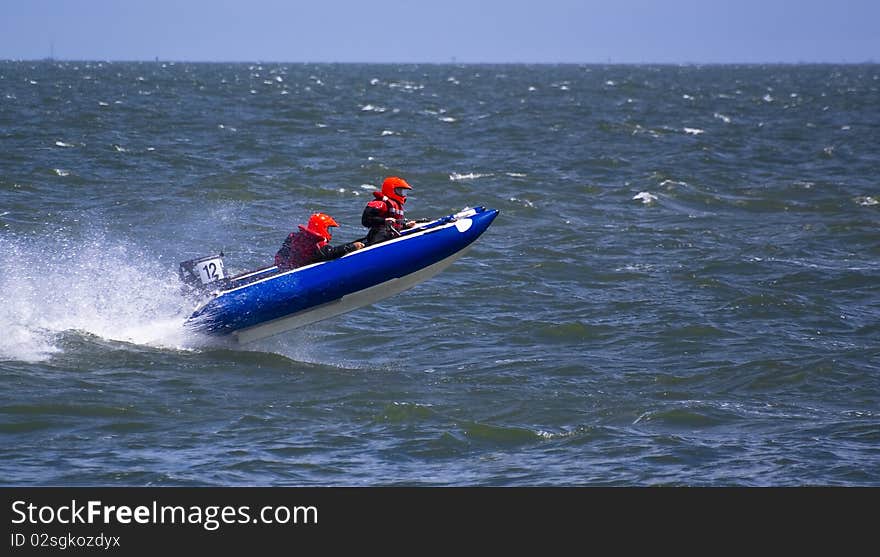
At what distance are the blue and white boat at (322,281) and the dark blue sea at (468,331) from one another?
0.46m

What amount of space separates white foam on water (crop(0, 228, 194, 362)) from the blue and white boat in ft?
1.52

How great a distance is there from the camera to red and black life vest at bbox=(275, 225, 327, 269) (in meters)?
15.2

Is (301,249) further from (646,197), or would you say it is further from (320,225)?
(646,197)

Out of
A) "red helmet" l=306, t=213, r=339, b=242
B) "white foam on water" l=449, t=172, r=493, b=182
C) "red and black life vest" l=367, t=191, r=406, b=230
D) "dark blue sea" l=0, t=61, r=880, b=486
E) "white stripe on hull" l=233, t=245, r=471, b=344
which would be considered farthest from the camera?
"white foam on water" l=449, t=172, r=493, b=182

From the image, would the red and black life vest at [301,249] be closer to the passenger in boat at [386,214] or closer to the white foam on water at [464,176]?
the passenger in boat at [386,214]

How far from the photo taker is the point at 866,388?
46.8 ft

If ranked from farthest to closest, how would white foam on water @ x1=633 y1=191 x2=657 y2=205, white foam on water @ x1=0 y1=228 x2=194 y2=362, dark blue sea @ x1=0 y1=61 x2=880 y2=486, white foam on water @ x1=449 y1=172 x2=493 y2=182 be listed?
white foam on water @ x1=449 y1=172 x2=493 y2=182 → white foam on water @ x1=633 y1=191 x2=657 y2=205 → white foam on water @ x1=0 y1=228 x2=194 y2=362 → dark blue sea @ x1=0 y1=61 x2=880 y2=486

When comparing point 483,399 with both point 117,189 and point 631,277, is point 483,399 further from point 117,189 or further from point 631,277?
point 117,189

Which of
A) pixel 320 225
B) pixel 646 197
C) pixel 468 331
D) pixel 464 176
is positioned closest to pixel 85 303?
pixel 320 225

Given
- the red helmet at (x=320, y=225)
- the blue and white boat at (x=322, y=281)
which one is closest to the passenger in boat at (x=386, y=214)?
the blue and white boat at (x=322, y=281)

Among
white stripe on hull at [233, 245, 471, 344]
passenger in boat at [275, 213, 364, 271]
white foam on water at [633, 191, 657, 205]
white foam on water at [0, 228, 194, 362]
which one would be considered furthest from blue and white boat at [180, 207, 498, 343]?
white foam on water at [633, 191, 657, 205]

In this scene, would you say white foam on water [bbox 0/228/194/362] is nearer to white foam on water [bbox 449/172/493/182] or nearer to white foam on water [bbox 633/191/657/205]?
white foam on water [bbox 633/191/657/205]

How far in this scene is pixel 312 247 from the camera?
15.3 m

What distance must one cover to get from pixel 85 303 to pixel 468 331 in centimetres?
497
